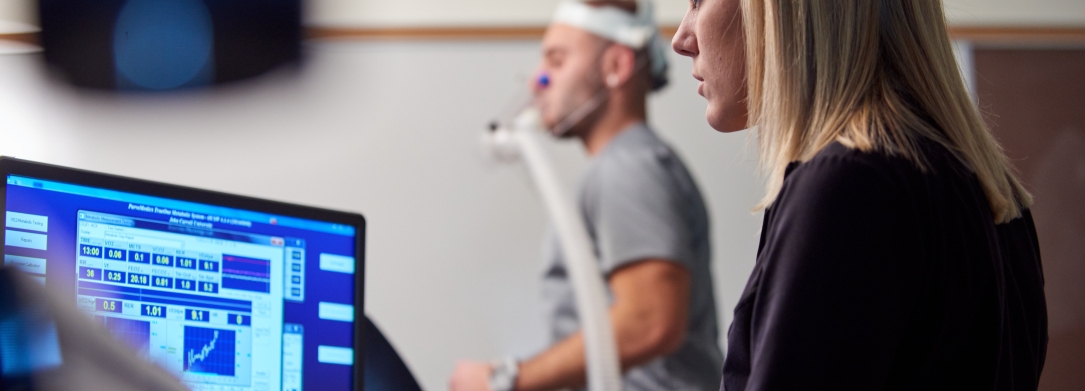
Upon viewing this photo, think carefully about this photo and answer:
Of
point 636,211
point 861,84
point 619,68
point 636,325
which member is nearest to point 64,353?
point 861,84

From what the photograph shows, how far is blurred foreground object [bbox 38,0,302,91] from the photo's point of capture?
2.03 feet

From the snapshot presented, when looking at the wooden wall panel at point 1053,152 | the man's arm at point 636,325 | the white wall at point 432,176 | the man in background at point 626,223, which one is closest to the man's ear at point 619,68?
the man in background at point 626,223

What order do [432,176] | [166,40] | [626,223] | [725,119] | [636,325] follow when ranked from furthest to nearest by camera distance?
1. [432,176]
2. [626,223]
3. [636,325]
4. [725,119]
5. [166,40]

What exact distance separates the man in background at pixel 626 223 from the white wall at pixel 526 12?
9cm

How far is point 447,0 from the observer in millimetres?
2566

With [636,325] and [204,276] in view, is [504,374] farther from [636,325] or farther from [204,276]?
[204,276]

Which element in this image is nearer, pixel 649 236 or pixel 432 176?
pixel 649 236

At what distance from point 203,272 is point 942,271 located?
69 centimetres

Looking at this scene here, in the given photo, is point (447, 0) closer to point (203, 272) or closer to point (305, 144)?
point (305, 144)

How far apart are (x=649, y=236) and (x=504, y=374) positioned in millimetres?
469

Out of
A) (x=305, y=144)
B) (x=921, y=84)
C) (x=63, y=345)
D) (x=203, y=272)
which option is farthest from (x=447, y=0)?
(x=63, y=345)

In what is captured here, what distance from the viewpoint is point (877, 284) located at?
26.3 inches

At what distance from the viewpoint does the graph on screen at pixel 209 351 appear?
93 centimetres

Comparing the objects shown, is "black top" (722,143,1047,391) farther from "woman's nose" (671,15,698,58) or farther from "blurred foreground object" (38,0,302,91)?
"blurred foreground object" (38,0,302,91)
